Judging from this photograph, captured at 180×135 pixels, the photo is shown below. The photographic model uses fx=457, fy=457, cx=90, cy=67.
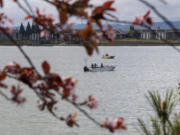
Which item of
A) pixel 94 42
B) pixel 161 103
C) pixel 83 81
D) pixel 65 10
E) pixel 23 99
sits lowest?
pixel 83 81

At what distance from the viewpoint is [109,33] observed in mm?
2426

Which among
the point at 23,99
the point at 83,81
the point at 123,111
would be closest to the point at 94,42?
the point at 23,99

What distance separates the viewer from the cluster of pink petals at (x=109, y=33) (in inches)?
94.8

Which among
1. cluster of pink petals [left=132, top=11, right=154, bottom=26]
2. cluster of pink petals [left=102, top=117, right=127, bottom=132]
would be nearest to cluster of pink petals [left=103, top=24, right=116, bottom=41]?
cluster of pink petals [left=132, top=11, right=154, bottom=26]

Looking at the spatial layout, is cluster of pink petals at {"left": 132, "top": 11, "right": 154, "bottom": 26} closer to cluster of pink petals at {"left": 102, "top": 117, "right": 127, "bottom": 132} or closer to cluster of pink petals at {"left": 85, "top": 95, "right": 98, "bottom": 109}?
cluster of pink petals at {"left": 85, "top": 95, "right": 98, "bottom": 109}

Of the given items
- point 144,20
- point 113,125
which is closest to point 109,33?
point 144,20

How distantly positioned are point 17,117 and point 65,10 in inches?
1497

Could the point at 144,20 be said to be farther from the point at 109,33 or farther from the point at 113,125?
the point at 113,125

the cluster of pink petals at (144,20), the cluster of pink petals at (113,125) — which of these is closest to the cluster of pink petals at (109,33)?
the cluster of pink petals at (144,20)

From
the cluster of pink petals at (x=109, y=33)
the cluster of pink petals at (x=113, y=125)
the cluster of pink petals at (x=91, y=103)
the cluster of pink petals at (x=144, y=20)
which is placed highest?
the cluster of pink petals at (x=144, y=20)

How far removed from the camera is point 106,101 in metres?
52.3

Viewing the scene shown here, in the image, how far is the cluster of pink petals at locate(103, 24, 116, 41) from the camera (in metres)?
2.41

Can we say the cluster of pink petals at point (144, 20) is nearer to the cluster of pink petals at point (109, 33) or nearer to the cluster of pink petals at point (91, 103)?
the cluster of pink petals at point (109, 33)

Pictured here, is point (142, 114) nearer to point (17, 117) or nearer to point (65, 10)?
point (17, 117)
